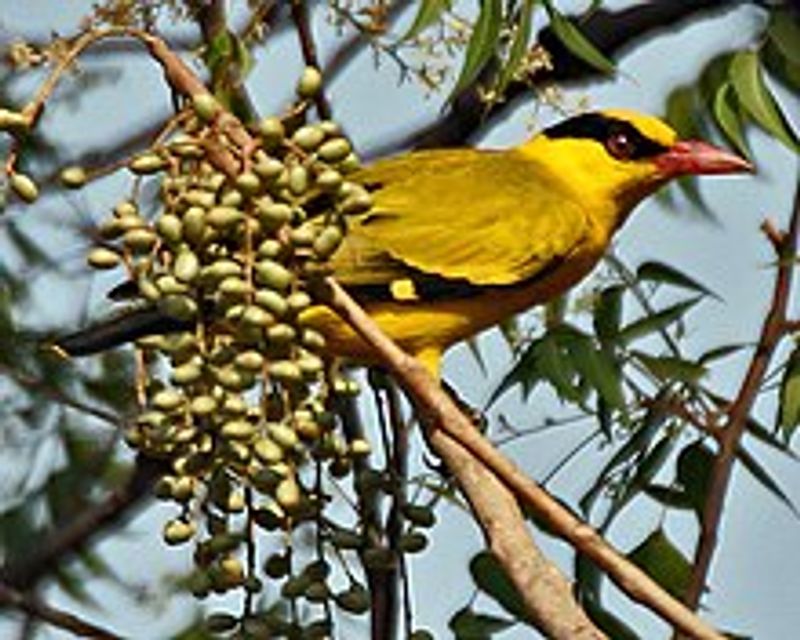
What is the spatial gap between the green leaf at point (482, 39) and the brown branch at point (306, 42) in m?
0.30

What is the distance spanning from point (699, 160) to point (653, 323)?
43 cm

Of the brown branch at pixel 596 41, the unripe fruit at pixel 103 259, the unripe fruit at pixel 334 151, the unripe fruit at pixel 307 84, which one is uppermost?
the brown branch at pixel 596 41

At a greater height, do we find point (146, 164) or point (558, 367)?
point (146, 164)

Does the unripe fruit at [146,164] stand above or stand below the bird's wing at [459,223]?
below

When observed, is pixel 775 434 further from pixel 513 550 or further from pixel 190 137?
pixel 190 137

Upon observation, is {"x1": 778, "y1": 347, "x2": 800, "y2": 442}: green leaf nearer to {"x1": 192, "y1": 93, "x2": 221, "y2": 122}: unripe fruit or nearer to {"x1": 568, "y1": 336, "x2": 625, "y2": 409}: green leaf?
{"x1": 568, "y1": 336, "x2": 625, "y2": 409}: green leaf

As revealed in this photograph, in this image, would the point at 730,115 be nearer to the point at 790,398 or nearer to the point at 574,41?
the point at 574,41

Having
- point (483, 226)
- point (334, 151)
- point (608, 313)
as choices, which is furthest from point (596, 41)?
point (334, 151)

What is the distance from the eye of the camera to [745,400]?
8.43 ft

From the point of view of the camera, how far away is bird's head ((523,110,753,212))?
3258 millimetres

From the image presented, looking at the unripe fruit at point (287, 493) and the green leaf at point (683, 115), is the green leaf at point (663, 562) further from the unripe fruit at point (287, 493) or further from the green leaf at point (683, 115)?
the unripe fruit at point (287, 493)

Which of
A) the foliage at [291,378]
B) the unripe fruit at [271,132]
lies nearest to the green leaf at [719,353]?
the foliage at [291,378]

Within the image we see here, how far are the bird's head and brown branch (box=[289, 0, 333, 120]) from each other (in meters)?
0.68

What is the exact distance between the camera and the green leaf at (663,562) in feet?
8.94
